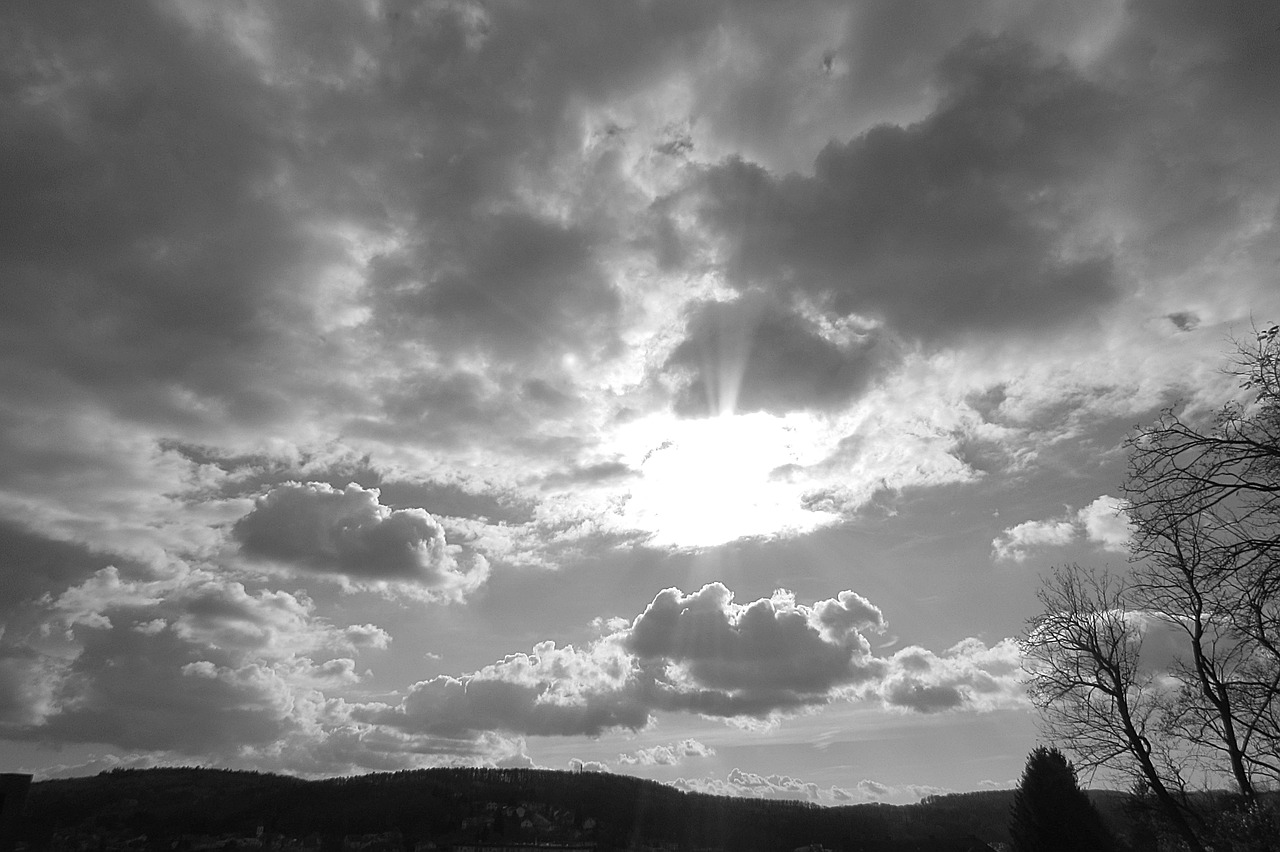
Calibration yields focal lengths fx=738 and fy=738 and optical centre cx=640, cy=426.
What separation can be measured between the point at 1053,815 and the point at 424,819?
155m

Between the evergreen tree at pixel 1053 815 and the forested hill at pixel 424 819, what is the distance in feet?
346

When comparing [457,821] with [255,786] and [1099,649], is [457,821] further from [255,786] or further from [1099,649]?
[1099,649]

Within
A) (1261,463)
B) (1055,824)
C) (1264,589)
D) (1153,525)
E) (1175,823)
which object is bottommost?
(1055,824)

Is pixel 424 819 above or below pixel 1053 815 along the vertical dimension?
below

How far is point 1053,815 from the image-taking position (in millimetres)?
Answer: 48281

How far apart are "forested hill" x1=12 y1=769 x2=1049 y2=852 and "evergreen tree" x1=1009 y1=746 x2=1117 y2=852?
10537 cm

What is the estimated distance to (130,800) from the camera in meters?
→ 194

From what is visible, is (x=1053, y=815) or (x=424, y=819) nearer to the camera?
(x=1053, y=815)

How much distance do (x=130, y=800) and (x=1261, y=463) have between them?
253 meters

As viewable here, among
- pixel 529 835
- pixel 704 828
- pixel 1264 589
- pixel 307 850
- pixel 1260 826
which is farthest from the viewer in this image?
pixel 704 828

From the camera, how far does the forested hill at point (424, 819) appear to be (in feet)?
512

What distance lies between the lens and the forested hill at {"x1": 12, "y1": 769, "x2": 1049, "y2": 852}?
156000 millimetres

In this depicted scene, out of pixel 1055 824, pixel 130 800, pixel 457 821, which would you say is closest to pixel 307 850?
pixel 457 821

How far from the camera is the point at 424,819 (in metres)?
168
